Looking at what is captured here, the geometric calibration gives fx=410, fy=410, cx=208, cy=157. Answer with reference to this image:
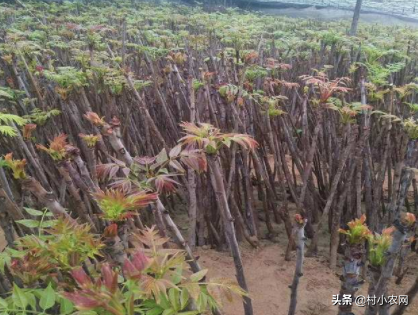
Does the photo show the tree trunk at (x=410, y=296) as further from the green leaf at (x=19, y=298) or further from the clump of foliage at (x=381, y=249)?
the green leaf at (x=19, y=298)

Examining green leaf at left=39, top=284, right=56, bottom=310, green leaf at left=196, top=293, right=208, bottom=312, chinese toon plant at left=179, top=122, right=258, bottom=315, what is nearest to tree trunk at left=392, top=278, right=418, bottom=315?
chinese toon plant at left=179, top=122, right=258, bottom=315

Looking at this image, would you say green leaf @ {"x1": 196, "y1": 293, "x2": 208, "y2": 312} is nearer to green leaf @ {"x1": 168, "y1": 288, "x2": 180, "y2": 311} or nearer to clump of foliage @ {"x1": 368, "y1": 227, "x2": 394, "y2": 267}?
green leaf @ {"x1": 168, "y1": 288, "x2": 180, "y2": 311}

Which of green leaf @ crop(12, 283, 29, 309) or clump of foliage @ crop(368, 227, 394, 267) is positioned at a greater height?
clump of foliage @ crop(368, 227, 394, 267)

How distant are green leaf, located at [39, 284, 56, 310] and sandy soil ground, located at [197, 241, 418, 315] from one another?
2.93ft

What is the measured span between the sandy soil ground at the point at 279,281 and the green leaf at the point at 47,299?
2.93ft

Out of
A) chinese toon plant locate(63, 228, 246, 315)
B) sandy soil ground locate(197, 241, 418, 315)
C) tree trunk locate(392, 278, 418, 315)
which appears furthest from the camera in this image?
sandy soil ground locate(197, 241, 418, 315)

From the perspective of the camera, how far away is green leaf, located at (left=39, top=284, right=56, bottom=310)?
893 mm

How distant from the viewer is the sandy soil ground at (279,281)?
5.53 ft

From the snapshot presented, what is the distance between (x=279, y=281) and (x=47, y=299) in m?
1.20

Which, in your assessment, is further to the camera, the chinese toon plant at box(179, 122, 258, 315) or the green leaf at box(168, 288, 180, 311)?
the chinese toon plant at box(179, 122, 258, 315)

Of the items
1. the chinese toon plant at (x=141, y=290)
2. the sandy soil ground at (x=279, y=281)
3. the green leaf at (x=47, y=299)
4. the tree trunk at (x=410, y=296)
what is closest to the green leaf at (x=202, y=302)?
the chinese toon plant at (x=141, y=290)

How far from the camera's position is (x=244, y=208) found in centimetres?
212

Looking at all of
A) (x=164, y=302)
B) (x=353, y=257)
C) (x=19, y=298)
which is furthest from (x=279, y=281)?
(x=19, y=298)

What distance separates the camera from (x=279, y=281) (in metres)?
1.86
